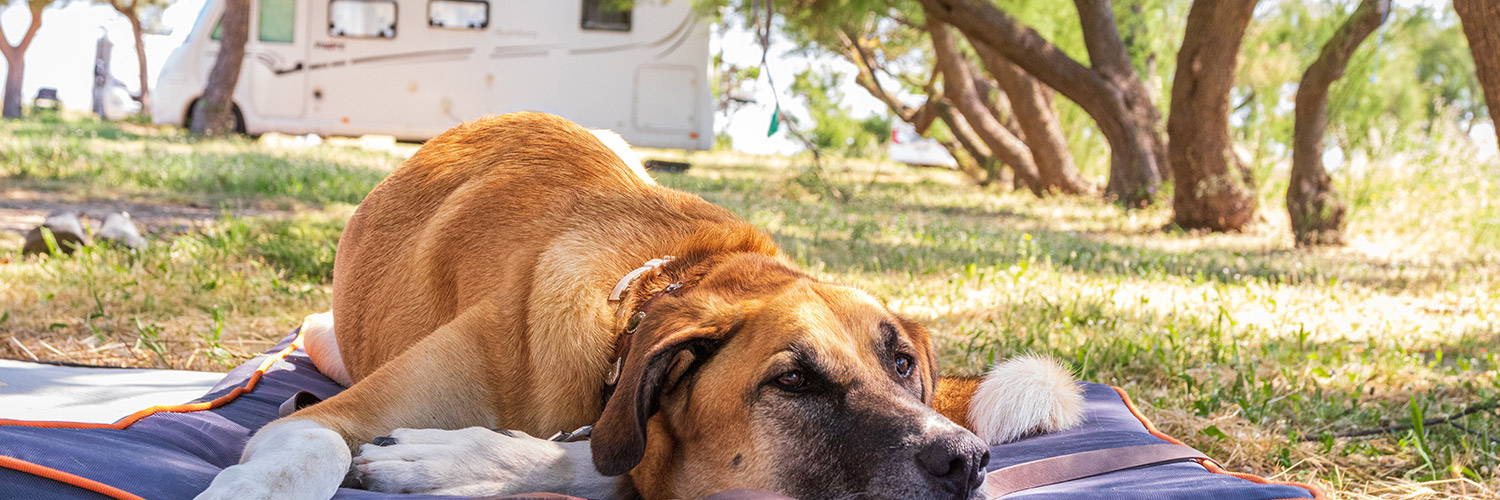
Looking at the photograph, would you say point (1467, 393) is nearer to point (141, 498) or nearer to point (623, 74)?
point (141, 498)

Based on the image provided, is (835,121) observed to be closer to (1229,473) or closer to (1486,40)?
(1486,40)

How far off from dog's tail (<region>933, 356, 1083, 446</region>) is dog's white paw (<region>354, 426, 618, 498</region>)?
3.30 feet

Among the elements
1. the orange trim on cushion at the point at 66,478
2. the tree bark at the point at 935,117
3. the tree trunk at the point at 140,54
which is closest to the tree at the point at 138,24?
the tree trunk at the point at 140,54

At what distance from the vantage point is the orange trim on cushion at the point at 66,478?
177cm

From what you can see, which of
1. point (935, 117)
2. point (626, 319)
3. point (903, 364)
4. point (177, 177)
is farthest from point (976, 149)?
point (626, 319)

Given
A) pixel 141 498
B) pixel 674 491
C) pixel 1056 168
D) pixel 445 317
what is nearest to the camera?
pixel 141 498

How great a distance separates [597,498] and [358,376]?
122cm

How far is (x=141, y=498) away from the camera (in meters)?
1.79

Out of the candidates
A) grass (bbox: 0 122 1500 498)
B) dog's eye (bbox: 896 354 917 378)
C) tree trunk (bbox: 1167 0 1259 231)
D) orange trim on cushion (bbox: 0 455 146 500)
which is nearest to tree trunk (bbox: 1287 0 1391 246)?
grass (bbox: 0 122 1500 498)

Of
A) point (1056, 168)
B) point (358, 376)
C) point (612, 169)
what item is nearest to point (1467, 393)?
point (612, 169)

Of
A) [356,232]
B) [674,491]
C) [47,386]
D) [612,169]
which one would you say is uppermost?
[612,169]

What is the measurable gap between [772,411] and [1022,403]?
1015 millimetres

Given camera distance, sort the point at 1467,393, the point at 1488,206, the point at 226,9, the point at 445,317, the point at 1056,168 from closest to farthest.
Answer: the point at 445,317, the point at 1467,393, the point at 1488,206, the point at 1056,168, the point at 226,9

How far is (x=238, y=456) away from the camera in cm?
239
